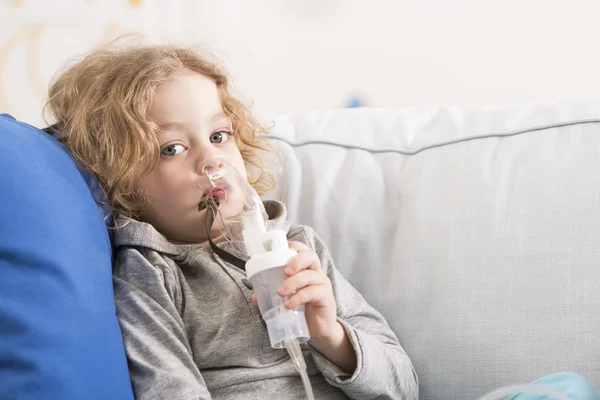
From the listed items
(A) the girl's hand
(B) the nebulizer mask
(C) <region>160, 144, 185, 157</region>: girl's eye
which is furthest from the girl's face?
(A) the girl's hand

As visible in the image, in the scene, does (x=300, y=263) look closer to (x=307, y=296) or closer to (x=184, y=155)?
(x=307, y=296)

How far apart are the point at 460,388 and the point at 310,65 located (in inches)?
44.6

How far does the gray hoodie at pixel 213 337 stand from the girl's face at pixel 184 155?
47 mm

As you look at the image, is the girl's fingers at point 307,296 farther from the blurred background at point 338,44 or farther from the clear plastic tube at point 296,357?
the blurred background at point 338,44

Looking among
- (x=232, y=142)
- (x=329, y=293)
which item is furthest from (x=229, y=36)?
(x=329, y=293)

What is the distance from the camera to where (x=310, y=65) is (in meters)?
2.03

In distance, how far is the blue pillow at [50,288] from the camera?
0.83 metres

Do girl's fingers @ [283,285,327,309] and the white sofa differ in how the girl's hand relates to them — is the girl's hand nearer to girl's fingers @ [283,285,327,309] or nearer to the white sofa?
girl's fingers @ [283,285,327,309]

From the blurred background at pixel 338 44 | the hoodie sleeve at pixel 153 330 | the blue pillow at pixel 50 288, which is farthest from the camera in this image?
the blurred background at pixel 338 44

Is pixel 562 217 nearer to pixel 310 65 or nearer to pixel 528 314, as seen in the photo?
pixel 528 314

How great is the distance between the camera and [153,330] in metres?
→ 1.03

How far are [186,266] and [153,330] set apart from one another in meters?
0.16

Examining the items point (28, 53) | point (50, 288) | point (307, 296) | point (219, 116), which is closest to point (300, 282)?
point (307, 296)

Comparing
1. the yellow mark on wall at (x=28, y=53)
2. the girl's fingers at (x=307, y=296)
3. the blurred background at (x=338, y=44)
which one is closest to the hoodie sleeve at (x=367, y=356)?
the girl's fingers at (x=307, y=296)
